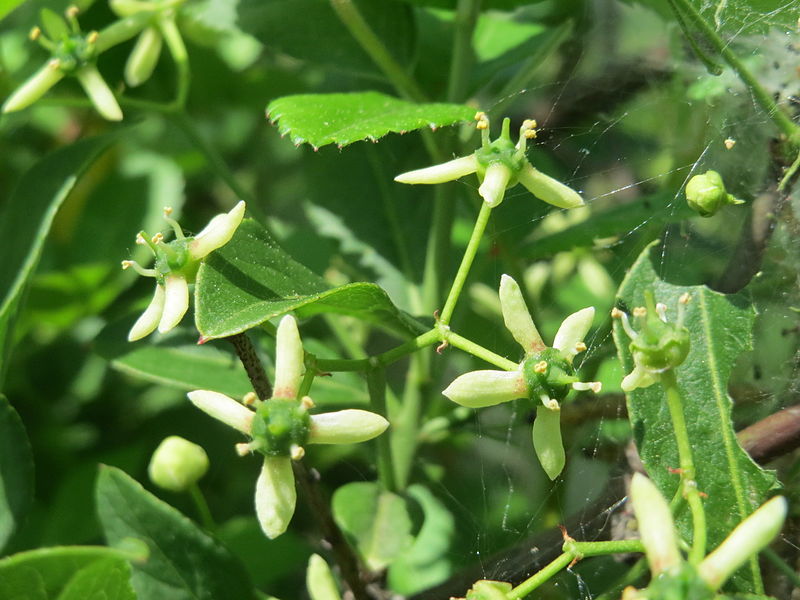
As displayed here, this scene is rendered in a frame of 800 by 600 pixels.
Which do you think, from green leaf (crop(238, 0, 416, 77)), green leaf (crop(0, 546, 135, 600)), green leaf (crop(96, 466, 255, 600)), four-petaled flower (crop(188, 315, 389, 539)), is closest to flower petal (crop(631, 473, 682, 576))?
four-petaled flower (crop(188, 315, 389, 539))

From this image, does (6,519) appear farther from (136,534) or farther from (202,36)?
(202,36)

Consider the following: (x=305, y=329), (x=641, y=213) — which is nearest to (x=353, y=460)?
(x=305, y=329)

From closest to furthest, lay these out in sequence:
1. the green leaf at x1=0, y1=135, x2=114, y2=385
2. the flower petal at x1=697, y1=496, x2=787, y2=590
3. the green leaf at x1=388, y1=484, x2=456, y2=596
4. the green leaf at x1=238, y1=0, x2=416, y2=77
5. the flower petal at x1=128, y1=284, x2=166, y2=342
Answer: the flower petal at x1=697, y1=496, x2=787, y2=590, the flower petal at x1=128, y1=284, x2=166, y2=342, the green leaf at x1=0, y1=135, x2=114, y2=385, the green leaf at x1=238, y1=0, x2=416, y2=77, the green leaf at x1=388, y1=484, x2=456, y2=596

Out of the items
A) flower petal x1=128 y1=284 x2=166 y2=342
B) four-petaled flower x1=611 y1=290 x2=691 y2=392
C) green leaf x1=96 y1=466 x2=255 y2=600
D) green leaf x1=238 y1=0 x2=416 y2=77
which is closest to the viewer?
four-petaled flower x1=611 y1=290 x2=691 y2=392

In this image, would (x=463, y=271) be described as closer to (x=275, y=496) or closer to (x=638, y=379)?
(x=638, y=379)

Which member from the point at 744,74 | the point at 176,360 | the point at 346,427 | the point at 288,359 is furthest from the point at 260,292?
the point at 744,74

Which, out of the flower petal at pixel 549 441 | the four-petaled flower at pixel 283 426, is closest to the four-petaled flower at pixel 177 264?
the four-petaled flower at pixel 283 426

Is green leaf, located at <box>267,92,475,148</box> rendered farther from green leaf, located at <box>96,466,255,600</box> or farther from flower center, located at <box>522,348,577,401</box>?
green leaf, located at <box>96,466,255,600</box>

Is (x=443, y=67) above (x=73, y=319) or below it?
above
